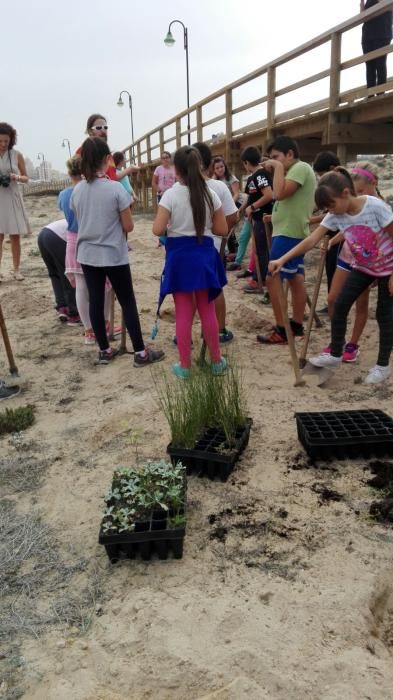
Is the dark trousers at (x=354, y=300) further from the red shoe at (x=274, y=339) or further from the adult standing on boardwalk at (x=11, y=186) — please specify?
the adult standing on boardwalk at (x=11, y=186)

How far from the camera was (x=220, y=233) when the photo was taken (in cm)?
373


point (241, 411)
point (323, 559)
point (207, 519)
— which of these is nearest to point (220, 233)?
point (241, 411)

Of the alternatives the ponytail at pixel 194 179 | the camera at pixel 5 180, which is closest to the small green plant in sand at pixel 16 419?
the ponytail at pixel 194 179

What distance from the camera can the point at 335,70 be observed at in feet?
22.3

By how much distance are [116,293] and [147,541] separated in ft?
8.15

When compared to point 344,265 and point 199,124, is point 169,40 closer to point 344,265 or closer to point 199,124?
point 199,124

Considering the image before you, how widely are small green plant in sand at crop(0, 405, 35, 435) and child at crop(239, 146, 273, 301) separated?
3.24 m

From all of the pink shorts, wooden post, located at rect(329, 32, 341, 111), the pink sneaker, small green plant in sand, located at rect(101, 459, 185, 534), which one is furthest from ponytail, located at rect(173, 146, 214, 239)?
wooden post, located at rect(329, 32, 341, 111)

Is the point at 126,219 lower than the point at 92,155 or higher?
lower

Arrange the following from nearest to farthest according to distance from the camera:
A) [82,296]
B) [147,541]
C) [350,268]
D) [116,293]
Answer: [147,541]
[350,268]
[116,293]
[82,296]

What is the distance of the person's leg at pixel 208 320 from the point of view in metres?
3.81

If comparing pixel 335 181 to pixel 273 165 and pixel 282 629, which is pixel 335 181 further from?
pixel 282 629

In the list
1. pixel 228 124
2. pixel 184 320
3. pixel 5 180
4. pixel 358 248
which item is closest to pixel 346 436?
pixel 358 248

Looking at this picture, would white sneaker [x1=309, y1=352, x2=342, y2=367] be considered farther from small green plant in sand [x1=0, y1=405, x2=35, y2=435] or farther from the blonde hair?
the blonde hair
